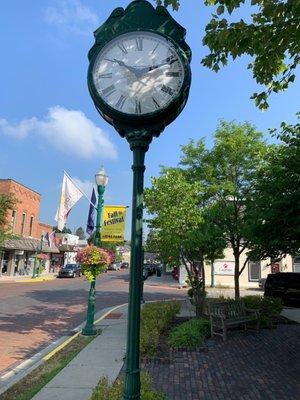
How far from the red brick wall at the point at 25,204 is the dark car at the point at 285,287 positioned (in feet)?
77.9

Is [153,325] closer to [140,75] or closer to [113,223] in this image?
[113,223]

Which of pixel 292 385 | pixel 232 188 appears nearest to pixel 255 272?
pixel 232 188

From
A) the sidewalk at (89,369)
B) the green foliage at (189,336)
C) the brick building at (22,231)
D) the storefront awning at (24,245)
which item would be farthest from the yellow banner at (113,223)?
the brick building at (22,231)

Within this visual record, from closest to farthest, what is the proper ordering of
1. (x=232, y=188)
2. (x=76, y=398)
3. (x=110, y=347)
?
1. (x=76, y=398)
2. (x=110, y=347)
3. (x=232, y=188)

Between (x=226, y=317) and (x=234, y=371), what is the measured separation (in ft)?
12.8

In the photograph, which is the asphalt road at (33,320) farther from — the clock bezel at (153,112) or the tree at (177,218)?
the clock bezel at (153,112)

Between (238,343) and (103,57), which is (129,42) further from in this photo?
(238,343)

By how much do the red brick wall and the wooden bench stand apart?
29023 mm

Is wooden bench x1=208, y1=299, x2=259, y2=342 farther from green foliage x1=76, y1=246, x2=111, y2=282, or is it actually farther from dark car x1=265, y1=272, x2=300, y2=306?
dark car x1=265, y1=272, x2=300, y2=306

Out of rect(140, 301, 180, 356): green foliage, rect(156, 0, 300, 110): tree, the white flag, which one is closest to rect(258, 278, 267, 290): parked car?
rect(140, 301, 180, 356): green foliage

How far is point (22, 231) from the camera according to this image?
42312 millimetres

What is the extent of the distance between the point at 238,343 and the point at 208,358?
1.69 metres

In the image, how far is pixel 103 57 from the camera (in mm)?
3305

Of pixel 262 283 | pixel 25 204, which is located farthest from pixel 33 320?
pixel 25 204
